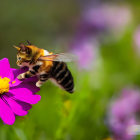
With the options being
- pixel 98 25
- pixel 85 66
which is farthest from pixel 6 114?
pixel 98 25

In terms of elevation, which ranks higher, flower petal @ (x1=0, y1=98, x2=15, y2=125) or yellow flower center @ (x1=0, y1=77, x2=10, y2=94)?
yellow flower center @ (x1=0, y1=77, x2=10, y2=94)

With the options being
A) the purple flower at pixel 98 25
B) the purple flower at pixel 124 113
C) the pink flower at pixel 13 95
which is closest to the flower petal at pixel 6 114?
the pink flower at pixel 13 95

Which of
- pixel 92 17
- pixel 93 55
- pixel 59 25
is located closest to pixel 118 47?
pixel 93 55

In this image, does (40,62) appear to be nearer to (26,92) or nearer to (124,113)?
(26,92)

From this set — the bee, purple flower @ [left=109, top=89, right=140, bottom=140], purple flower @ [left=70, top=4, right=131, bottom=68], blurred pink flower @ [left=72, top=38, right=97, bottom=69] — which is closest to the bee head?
the bee

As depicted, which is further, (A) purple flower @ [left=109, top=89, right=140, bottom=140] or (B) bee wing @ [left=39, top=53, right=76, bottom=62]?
(A) purple flower @ [left=109, top=89, right=140, bottom=140]

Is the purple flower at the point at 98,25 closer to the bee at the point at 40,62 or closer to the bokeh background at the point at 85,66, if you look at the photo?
the bokeh background at the point at 85,66

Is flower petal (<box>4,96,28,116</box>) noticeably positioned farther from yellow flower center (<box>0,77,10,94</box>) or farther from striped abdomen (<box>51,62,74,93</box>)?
striped abdomen (<box>51,62,74,93</box>)
